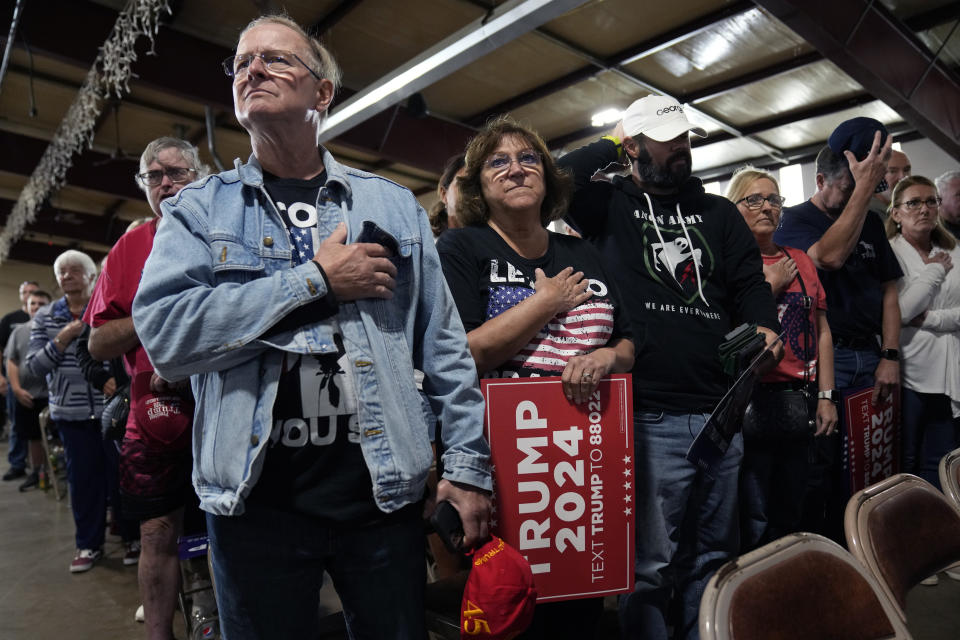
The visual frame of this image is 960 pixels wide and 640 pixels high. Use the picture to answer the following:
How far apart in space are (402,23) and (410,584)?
5.06 meters

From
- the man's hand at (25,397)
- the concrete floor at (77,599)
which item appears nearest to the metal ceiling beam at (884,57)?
the concrete floor at (77,599)

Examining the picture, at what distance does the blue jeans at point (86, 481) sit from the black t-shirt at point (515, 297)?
270cm

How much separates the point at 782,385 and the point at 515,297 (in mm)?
1086

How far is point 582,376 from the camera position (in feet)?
4.62

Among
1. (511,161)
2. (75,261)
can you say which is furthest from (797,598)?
(75,261)

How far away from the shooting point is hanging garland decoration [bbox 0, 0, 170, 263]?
4.22 meters

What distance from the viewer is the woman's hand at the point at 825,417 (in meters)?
2.20

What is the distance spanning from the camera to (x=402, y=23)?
202 inches

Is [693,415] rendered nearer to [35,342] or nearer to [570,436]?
[570,436]

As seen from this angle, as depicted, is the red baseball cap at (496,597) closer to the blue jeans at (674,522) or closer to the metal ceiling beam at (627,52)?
the blue jeans at (674,522)

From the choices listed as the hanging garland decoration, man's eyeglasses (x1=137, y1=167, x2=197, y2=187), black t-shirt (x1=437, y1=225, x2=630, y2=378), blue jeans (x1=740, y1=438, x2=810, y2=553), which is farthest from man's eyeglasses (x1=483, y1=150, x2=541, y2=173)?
the hanging garland decoration

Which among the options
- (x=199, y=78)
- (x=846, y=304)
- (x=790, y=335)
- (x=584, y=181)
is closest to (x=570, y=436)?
(x=584, y=181)

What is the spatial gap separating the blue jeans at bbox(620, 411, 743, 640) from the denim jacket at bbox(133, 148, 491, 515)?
0.68 m

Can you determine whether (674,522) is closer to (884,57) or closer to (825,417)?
(825,417)
